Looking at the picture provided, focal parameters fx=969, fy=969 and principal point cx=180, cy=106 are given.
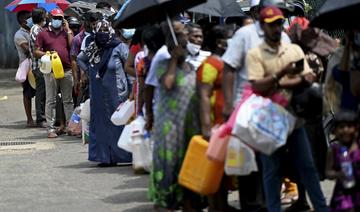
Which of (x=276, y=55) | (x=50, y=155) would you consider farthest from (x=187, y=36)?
(x=50, y=155)

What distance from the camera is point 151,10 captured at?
8.20 m

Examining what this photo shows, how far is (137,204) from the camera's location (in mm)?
9398

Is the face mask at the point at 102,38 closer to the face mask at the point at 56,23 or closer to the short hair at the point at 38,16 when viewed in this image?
the face mask at the point at 56,23

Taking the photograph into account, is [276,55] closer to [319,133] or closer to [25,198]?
[319,133]

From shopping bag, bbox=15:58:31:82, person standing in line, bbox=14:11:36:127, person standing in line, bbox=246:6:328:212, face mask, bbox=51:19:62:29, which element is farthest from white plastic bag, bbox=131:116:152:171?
person standing in line, bbox=14:11:36:127

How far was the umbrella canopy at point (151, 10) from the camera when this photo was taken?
808 centimetres

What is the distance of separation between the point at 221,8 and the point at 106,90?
1.82 meters

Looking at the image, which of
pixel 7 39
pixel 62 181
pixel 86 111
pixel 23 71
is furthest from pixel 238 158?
pixel 7 39

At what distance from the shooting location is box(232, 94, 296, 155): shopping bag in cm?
698

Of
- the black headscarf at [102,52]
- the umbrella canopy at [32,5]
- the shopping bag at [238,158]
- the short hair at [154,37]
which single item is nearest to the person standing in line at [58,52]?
the umbrella canopy at [32,5]

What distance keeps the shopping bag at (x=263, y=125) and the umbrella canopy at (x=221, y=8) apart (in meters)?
3.44

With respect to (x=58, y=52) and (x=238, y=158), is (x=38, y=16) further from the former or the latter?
(x=238, y=158)

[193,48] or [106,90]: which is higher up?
[193,48]

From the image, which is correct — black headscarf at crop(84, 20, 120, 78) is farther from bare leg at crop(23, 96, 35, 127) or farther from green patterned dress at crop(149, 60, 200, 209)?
bare leg at crop(23, 96, 35, 127)
